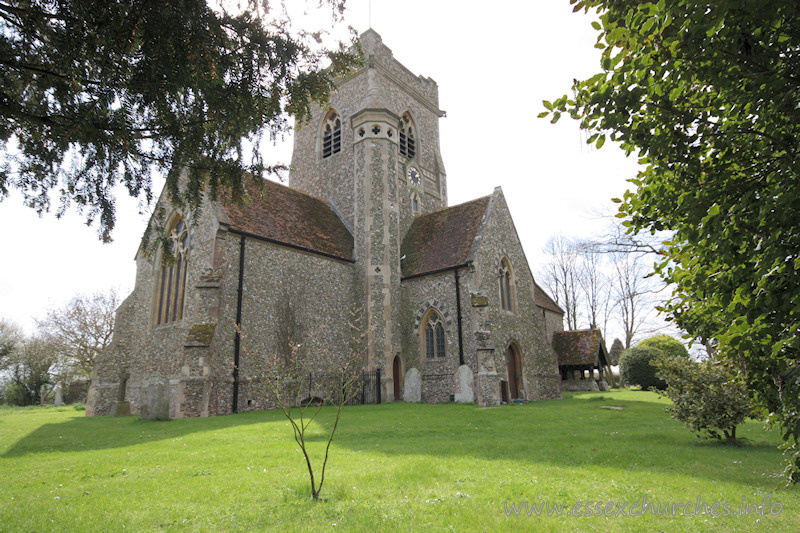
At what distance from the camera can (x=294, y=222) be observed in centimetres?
1789

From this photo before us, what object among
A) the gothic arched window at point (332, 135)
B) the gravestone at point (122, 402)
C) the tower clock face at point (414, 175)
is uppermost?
the gothic arched window at point (332, 135)

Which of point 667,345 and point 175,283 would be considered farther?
point 667,345

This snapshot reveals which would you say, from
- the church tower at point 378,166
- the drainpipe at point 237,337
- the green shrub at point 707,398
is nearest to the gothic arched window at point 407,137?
the church tower at point 378,166

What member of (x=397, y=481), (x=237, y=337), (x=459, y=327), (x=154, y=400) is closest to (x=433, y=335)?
(x=459, y=327)

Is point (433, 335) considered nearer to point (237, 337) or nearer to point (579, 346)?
point (237, 337)

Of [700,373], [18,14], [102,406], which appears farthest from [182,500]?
[102,406]

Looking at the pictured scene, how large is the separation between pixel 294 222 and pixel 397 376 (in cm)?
755

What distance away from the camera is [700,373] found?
7812 millimetres

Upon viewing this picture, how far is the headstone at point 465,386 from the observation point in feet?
53.4

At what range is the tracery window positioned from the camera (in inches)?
699

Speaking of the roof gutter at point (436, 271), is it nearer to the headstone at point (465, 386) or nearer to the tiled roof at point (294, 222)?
the tiled roof at point (294, 222)

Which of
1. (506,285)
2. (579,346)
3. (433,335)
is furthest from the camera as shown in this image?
(579,346)

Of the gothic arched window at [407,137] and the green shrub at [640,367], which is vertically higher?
the gothic arched window at [407,137]

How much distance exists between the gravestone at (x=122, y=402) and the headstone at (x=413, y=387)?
997 cm
